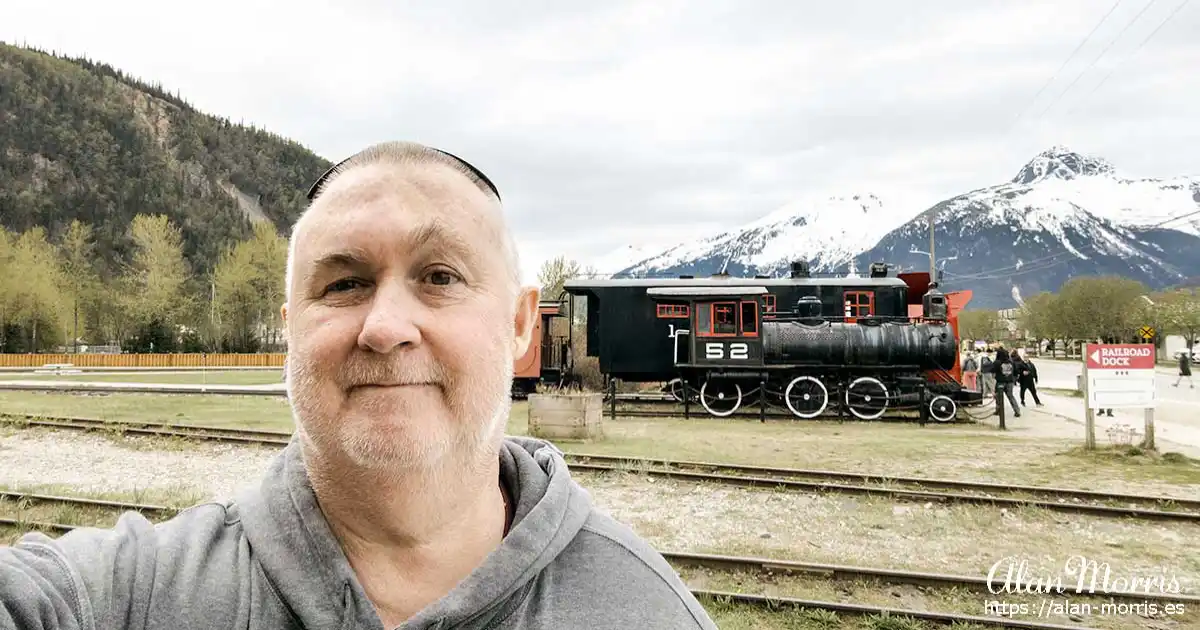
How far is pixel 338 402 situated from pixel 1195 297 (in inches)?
2894

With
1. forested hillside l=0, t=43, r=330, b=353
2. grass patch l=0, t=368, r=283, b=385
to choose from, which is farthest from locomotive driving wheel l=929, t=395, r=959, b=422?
forested hillside l=0, t=43, r=330, b=353

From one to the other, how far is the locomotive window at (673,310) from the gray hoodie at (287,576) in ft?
56.2

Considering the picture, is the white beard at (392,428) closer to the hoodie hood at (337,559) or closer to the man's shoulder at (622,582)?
the hoodie hood at (337,559)

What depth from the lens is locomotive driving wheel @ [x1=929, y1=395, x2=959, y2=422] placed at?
16.5 m

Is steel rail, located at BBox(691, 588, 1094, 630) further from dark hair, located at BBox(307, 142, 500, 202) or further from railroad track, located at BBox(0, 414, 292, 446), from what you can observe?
railroad track, located at BBox(0, 414, 292, 446)

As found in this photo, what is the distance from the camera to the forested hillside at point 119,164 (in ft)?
352

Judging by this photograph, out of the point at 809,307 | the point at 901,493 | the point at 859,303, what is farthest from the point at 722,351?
the point at 901,493

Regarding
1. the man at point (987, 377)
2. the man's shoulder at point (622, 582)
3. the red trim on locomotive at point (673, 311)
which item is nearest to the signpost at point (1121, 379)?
the man at point (987, 377)

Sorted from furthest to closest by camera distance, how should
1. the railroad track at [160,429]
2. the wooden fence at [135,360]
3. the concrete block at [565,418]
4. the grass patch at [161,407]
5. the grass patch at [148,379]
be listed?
the wooden fence at [135,360], the grass patch at [148,379], the grass patch at [161,407], the concrete block at [565,418], the railroad track at [160,429]

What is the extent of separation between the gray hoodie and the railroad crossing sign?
13.0 m

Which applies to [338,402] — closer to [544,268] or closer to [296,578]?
[296,578]

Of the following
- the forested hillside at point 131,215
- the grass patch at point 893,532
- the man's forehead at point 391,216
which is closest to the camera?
the man's forehead at point 391,216

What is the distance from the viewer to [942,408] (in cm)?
1662

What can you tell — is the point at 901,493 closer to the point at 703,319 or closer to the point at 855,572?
the point at 855,572
